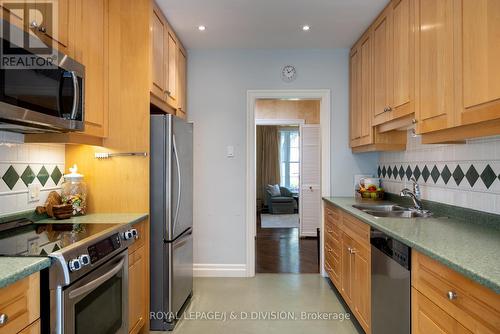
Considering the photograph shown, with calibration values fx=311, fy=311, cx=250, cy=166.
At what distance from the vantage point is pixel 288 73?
3.56 metres

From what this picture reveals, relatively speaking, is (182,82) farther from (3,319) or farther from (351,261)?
(3,319)

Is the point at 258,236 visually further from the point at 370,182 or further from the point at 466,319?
the point at 466,319

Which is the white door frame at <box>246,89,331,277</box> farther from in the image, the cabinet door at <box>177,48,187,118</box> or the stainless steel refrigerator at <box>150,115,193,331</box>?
the stainless steel refrigerator at <box>150,115,193,331</box>

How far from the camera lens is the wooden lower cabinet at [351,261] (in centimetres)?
216

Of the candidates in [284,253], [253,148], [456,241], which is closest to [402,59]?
[456,241]

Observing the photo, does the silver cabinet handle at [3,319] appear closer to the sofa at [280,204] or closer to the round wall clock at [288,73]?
the round wall clock at [288,73]

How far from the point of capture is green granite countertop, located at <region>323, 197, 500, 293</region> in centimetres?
109

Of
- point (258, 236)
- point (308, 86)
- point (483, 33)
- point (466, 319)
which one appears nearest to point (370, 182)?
point (308, 86)

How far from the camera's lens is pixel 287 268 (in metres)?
3.84

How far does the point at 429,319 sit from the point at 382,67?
1996 mm

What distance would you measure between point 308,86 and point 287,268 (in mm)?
2203

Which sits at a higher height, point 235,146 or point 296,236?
point 235,146

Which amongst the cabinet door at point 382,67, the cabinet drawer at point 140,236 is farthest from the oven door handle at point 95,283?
the cabinet door at point 382,67

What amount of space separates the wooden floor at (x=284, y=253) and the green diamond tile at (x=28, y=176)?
8.35 feet
